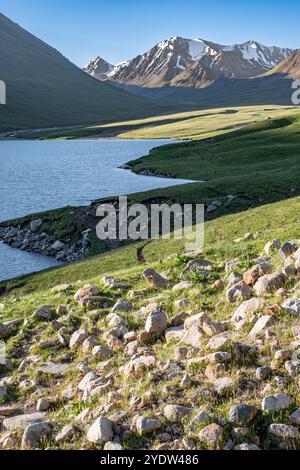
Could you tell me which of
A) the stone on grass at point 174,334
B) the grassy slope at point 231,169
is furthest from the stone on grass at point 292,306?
the grassy slope at point 231,169

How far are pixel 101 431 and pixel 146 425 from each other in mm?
743

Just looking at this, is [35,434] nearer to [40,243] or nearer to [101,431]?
[101,431]

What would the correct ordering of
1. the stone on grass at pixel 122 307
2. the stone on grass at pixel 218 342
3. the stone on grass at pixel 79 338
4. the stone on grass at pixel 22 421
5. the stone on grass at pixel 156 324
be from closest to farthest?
the stone on grass at pixel 22 421 → the stone on grass at pixel 218 342 → the stone on grass at pixel 156 324 → the stone on grass at pixel 79 338 → the stone on grass at pixel 122 307

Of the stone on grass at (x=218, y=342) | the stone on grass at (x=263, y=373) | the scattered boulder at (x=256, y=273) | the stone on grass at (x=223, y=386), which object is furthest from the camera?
the scattered boulder at (x=256, y=273)

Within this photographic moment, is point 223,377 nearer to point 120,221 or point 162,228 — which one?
point 162,228

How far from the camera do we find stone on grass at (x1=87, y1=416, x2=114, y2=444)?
8359mm

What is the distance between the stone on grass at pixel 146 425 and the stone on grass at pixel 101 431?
0.48 metres

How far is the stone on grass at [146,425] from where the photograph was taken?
27.4ft

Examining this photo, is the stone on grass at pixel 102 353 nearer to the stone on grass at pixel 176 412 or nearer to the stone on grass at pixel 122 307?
the stone on grass at pixel 122 307

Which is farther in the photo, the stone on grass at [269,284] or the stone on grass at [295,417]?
the stone on grass at [269,284]

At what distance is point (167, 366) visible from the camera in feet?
33.9

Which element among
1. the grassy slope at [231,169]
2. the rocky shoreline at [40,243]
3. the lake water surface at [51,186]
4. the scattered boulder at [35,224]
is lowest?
the rocky shoreline at [40,243]

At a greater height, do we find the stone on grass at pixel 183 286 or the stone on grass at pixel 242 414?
the stone on grass at pixel 242 414

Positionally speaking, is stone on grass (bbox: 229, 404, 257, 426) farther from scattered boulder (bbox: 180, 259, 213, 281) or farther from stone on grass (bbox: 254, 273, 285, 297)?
scattered boulder (bbox: 180, 259, 213, 281)
